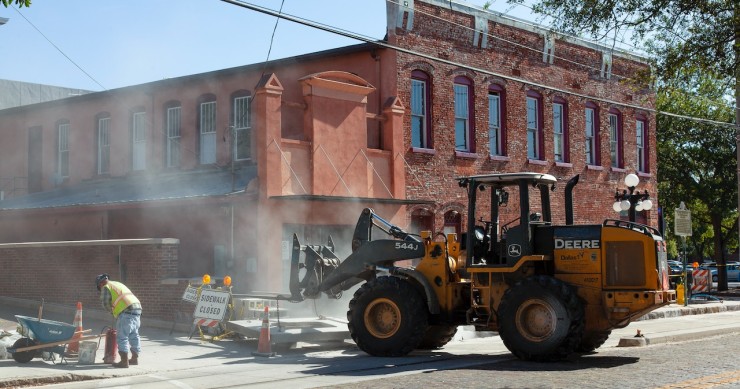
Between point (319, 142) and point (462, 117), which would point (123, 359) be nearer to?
point (319, 142)

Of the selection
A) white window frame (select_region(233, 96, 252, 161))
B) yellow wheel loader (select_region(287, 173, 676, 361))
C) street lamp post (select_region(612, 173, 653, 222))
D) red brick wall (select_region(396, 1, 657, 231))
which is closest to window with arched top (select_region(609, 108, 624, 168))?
red brick wall (select_region(396, 1, 657, 231))

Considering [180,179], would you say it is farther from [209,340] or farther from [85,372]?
[85,372]

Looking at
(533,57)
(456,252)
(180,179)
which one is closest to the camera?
(456,252)

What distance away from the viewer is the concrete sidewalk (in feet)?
45.3

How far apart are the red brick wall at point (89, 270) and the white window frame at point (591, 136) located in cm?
1692

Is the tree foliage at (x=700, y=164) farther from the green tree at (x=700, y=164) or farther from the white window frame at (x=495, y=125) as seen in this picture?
the white window frame at (x=495, y=125)

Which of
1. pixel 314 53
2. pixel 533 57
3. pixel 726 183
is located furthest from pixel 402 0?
pixel 726 183

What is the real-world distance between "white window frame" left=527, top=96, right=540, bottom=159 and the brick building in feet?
0.20

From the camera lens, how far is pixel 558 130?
31000mm

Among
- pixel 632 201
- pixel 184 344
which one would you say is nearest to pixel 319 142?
pixel 184 344

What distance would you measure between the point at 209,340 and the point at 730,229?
132 feet

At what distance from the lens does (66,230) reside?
90.8 feet

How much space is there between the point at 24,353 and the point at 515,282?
25.3 ft

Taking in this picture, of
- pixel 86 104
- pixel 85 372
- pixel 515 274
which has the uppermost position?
pixel 86 104
